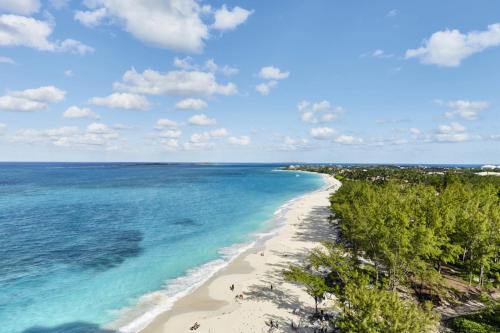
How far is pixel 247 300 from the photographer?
3609 centimetres

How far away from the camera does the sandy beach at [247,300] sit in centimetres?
A: 3088

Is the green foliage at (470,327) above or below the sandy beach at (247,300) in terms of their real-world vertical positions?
above

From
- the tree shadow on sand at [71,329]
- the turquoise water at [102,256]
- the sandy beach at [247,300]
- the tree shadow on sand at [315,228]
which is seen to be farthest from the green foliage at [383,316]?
the tree shadow on sand at [315,228]

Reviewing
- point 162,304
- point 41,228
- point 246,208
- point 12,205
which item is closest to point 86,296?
point 162,304

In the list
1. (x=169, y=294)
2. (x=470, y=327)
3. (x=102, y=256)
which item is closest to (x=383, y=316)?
(x=470, y=327)

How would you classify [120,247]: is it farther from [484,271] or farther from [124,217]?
[484,271]

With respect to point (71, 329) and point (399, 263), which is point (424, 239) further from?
point (71, 329)

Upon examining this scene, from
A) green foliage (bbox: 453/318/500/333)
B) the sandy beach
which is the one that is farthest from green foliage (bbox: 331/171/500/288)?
the sandy beach

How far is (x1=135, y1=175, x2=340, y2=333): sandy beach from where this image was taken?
30875 millimetres

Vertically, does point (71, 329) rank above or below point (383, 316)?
below

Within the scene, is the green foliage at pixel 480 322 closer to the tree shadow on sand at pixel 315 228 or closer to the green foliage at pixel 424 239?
the green foliage at pixel 424 239

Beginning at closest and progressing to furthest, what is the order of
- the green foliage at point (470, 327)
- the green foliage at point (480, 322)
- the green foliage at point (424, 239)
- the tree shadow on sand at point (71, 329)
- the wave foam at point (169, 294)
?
the green foliage at point (470, 327) → the green foliage at point (480, 322) → the tree shadow on sand at point (71, 329) → the wave foam at point (169, 294) → the green foliage at point (424, 239)

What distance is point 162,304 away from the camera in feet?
117

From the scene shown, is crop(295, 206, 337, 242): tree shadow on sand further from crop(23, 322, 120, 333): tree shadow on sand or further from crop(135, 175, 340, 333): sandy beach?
crop(23, 322, 120, 333): tree shadow on sand
